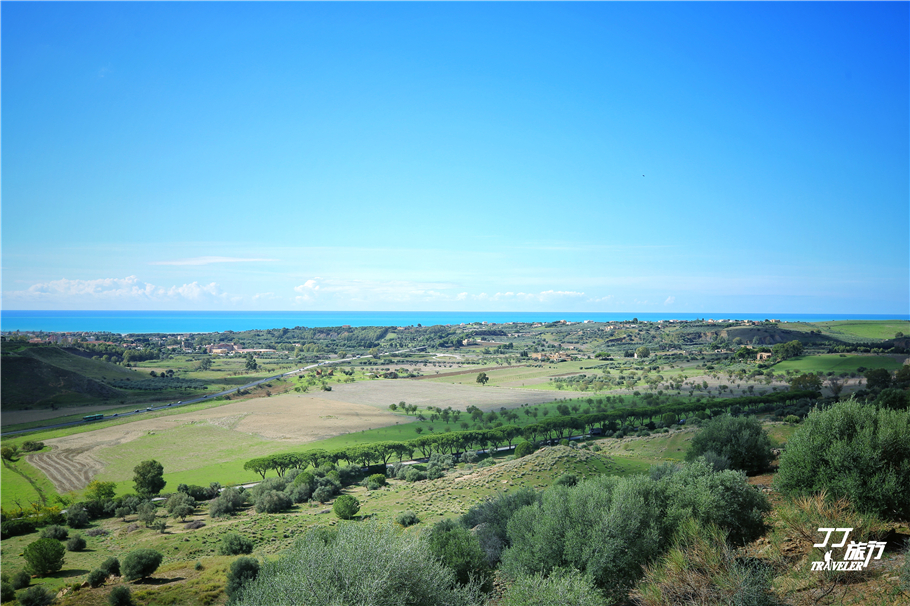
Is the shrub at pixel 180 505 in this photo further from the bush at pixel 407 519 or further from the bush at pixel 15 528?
the bush at pixel 407 519

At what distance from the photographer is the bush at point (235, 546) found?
27.0 metres

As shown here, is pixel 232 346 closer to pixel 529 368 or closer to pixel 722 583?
pixel 529 368

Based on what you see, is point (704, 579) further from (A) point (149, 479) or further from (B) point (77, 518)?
(A) point (149, 479)

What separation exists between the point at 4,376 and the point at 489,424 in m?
73.3

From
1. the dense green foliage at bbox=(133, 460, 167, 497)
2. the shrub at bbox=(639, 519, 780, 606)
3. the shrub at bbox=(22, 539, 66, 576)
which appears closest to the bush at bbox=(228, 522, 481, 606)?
the shrub at bbox=(639, 519, 780, 606)

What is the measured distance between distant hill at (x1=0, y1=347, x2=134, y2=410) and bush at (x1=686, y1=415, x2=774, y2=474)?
290 feet

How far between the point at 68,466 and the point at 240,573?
138 ft

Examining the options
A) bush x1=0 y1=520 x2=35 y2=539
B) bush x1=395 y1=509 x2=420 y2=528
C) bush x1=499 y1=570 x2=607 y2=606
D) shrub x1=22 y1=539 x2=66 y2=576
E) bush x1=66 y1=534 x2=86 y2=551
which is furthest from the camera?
bush x1=0 y1=520 x2=35 y2=539

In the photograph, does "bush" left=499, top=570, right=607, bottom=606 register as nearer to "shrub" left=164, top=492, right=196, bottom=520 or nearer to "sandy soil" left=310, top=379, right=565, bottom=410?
"shrub" left=164, top=492, right=196, bottom=520

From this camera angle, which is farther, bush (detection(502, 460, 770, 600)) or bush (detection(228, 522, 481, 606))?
bush (detection(502, 460, 770, 600))

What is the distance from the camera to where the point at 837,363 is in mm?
72938

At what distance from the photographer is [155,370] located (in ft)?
379

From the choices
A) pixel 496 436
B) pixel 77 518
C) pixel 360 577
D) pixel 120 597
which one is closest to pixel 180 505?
pixel 77 518

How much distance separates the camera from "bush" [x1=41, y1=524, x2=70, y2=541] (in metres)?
31.5
